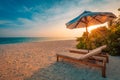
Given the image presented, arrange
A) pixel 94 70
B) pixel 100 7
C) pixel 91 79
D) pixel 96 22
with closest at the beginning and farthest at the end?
pixel 91 79
pixel 94 70
pixel 96 22
pixel 100 7

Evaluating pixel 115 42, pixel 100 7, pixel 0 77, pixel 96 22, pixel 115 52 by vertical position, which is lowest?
pixel 0 77

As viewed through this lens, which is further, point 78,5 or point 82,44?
point 82,44

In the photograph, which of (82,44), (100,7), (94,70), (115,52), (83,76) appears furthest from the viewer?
(82,44)

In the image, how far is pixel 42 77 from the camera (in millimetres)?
4008

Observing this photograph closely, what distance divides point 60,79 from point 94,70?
5.88 ft

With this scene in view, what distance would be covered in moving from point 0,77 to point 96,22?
570 cm

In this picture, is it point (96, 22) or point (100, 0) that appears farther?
point (100, 0)

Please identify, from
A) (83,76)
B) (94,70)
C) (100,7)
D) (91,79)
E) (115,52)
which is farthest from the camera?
(100,7)

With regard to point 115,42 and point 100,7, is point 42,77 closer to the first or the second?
point 115,42

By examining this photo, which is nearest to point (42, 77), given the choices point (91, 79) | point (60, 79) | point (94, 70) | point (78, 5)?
point (60, 79)

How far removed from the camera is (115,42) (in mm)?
7398

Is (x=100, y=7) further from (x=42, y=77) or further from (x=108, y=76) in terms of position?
(x=42, y=77)

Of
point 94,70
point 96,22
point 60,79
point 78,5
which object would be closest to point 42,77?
point 60,79

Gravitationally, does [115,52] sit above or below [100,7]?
below
